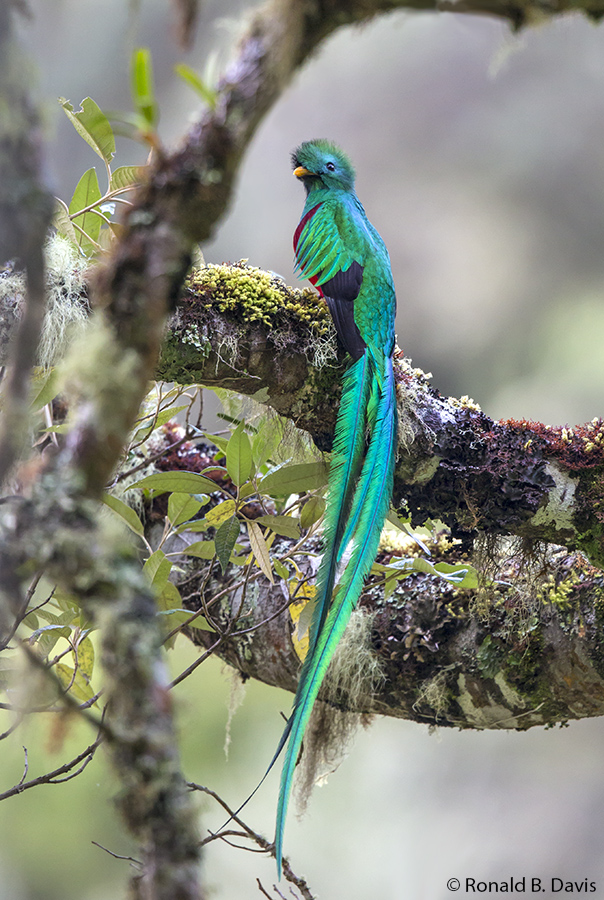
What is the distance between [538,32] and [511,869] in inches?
180

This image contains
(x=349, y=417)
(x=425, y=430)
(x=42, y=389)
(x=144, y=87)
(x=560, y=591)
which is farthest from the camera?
(x=560, y=591)

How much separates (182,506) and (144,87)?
103 centimetres

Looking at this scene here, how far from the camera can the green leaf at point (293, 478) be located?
4.27ft

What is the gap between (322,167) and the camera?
5.75 ft

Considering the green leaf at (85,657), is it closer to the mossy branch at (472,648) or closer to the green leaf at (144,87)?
the mossy branch at (472,648)

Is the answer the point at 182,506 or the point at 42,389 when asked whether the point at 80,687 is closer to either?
the point at 182,506

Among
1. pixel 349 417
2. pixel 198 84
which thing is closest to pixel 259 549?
pixel 349 417

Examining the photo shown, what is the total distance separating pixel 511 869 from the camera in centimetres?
406

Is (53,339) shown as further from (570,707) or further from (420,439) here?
(570,707)

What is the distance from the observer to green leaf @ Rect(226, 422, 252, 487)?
1258 mm

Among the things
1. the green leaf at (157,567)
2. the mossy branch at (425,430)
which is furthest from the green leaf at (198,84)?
the green leaf at (157,567)

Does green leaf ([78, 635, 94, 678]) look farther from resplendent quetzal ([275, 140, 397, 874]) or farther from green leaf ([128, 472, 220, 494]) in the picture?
resplendent quetzal ([275, 140, 397, 874])

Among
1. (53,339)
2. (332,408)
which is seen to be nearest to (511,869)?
(332,408)

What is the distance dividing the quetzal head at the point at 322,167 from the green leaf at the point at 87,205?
591 mm
